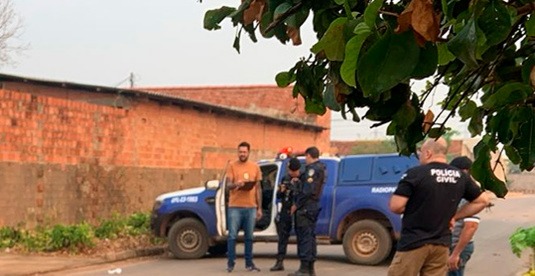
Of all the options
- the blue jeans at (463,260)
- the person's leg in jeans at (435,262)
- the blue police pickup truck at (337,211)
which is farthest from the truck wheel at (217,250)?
the person's leg in jeans at (435,262)

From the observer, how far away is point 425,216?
5602 mm

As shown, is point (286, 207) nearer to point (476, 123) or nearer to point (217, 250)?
point (217, 250)

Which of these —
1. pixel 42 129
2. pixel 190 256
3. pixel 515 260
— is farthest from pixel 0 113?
pixel 515 260

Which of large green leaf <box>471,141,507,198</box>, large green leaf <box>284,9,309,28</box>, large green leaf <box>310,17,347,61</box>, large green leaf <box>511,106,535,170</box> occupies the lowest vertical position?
large green leaf <box>471,141,507,198</box>

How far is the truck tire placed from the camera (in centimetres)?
1198

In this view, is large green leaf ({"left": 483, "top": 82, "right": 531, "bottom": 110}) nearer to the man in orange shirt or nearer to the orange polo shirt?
the man in orange shirt

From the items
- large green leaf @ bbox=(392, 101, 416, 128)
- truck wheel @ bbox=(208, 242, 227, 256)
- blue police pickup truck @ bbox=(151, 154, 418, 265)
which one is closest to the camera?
large green leaf @ bbox=(392, 101, 416, 128)

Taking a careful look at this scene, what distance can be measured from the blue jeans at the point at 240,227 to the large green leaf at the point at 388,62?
975 centimetres

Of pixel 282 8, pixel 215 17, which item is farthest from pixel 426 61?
pixel 215 17

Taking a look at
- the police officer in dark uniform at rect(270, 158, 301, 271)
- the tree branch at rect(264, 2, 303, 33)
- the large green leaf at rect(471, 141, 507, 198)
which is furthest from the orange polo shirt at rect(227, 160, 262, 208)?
the large green leaf at rect(471, 141, 507, 198)

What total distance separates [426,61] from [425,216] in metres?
4.14

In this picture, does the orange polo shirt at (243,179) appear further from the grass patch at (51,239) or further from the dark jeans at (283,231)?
the grass patch at (51,239)

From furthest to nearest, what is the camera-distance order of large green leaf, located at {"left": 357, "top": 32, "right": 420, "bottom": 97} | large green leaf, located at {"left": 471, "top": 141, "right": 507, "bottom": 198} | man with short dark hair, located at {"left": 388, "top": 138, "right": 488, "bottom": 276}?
man with short dark hair, located at {"left": 388, "top": 138, "right": 488, "bottom": 276}
large green leaf, located at {"left": 471, "top": 141, "right": 507, "bottom": 198}
large green leaf, located at {"left": 357, "top": 32, "right": 420, "bottom": 97}

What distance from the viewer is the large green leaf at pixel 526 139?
1856 millimetres
